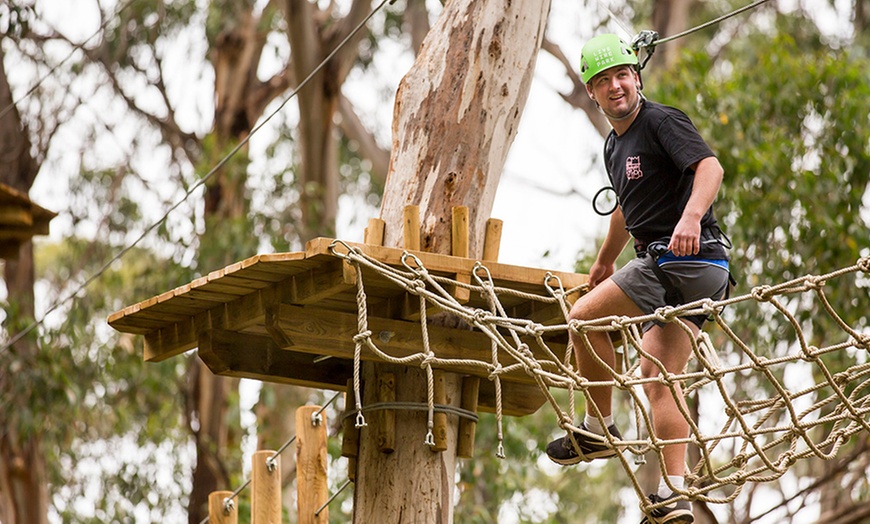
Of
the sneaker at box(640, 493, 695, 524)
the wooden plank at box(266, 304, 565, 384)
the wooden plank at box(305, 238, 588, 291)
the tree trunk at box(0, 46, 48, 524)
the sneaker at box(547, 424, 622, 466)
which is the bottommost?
the sneaker at box(640, 493, 695, 524)

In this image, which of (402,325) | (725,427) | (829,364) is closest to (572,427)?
(725,427)

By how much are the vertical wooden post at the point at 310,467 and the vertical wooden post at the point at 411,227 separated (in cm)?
97

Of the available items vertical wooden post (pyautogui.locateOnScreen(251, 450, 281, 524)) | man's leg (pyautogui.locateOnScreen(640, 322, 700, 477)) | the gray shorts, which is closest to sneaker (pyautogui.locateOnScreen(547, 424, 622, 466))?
man's leg (pyautogui.locateOnScreen(640, 322, 700, 477))

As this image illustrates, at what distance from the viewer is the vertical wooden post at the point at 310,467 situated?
476cm

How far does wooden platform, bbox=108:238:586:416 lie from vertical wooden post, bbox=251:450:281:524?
1.46 feet

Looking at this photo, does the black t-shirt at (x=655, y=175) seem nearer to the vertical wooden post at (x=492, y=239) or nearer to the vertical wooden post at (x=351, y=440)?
the vertical wooden post at (x=492, y=239)

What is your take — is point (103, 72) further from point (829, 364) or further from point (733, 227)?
point (829, 364)

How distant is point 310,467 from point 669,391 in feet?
4.96

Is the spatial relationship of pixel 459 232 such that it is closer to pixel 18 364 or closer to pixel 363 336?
pixel 363 336

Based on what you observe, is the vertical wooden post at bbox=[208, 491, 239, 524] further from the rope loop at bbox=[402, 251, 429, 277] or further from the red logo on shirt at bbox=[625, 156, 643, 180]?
the red logo on shirt at bbox=[625, 156, 643, 180]

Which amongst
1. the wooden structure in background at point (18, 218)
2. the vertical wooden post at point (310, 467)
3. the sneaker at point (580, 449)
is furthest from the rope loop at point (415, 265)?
the wooden structure in background at point (18, 218)

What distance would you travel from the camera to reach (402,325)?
416 cm

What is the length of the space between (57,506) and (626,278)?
9.38m

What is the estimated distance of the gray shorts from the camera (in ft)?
12.7
